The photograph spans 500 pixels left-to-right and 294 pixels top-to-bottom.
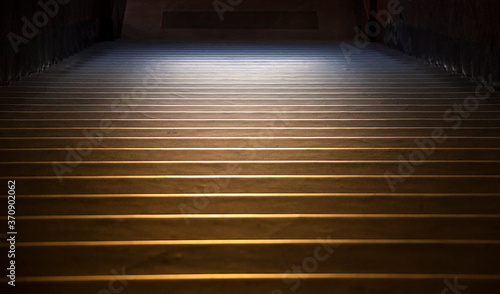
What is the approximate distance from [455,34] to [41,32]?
12.8 feet

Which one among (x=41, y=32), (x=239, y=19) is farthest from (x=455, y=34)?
(x=239, y=19)

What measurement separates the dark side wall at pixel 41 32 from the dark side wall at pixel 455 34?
12.6 ft

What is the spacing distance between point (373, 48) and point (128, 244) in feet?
18.9

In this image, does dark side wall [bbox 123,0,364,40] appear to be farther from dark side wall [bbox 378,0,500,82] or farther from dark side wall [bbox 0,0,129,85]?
dark side wall [bbox 378,0,500,82]

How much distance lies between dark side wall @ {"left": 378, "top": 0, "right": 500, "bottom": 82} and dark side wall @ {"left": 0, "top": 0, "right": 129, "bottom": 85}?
12.6 feet

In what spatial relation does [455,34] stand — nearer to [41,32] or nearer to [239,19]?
[41,32]

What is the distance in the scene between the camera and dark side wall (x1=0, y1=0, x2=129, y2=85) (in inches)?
187

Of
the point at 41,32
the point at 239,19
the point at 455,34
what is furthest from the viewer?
the point at 239,19

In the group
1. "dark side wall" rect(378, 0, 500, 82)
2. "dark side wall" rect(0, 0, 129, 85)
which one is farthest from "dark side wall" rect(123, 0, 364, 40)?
"dark side wall" rect(378, 0, 500, 82)

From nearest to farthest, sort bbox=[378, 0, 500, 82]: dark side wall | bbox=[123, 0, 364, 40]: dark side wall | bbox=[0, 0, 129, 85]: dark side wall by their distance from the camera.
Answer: bbox=[0, 0, 129, 85]: dark side wall → bbox=[378, 0, 500, 82]: dark side wall → bbox=[123, 0, 364, 40]: dark side wall

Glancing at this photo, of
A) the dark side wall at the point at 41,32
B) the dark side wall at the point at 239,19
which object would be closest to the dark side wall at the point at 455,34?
the dark side wall at the point at 239,19

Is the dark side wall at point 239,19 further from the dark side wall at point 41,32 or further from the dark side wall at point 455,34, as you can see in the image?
the dark side wall at point 455,34

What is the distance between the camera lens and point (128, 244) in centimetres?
242

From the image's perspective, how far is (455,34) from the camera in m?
5.60
